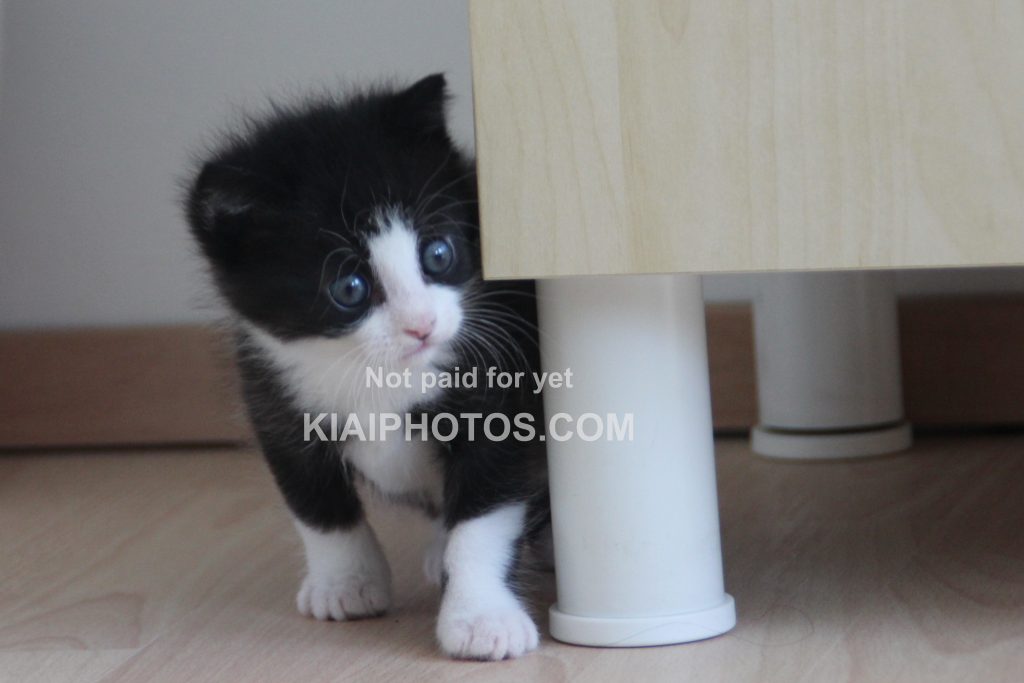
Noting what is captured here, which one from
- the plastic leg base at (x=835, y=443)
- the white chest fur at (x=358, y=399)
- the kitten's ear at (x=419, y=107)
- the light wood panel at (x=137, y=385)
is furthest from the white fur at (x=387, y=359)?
the light wood panel at (x=137, y=385)

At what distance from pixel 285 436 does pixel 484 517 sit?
0.21 m

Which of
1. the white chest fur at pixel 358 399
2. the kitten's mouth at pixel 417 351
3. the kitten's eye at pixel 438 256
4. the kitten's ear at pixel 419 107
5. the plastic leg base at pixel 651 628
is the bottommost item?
the plastic leg base at pixel 651 628

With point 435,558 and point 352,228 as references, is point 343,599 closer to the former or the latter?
point 435,558

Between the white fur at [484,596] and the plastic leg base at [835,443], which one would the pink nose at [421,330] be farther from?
the plastic leg base at [835,443]

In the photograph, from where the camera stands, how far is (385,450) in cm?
105

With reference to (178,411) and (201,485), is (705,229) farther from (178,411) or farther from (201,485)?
(178,411)

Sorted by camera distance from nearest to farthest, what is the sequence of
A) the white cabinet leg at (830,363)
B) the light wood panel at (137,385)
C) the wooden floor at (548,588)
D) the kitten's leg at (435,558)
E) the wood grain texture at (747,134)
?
the wood grain texture at (747,134) → the wooden floor at (548,588) → the kitten's leg at (435,558) → the white cabinet leg at (830,363) → the light wood panel at (137,385)

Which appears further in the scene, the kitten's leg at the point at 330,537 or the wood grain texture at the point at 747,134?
the kitten's leg at the point at 330,537

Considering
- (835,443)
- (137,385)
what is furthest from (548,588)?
(137,385)

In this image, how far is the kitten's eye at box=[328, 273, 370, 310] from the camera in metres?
0.97

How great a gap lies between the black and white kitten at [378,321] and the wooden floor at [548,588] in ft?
0.25

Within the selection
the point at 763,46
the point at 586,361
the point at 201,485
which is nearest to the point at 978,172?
the point at 763,46

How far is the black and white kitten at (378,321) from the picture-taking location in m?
0.97

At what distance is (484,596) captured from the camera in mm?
991
